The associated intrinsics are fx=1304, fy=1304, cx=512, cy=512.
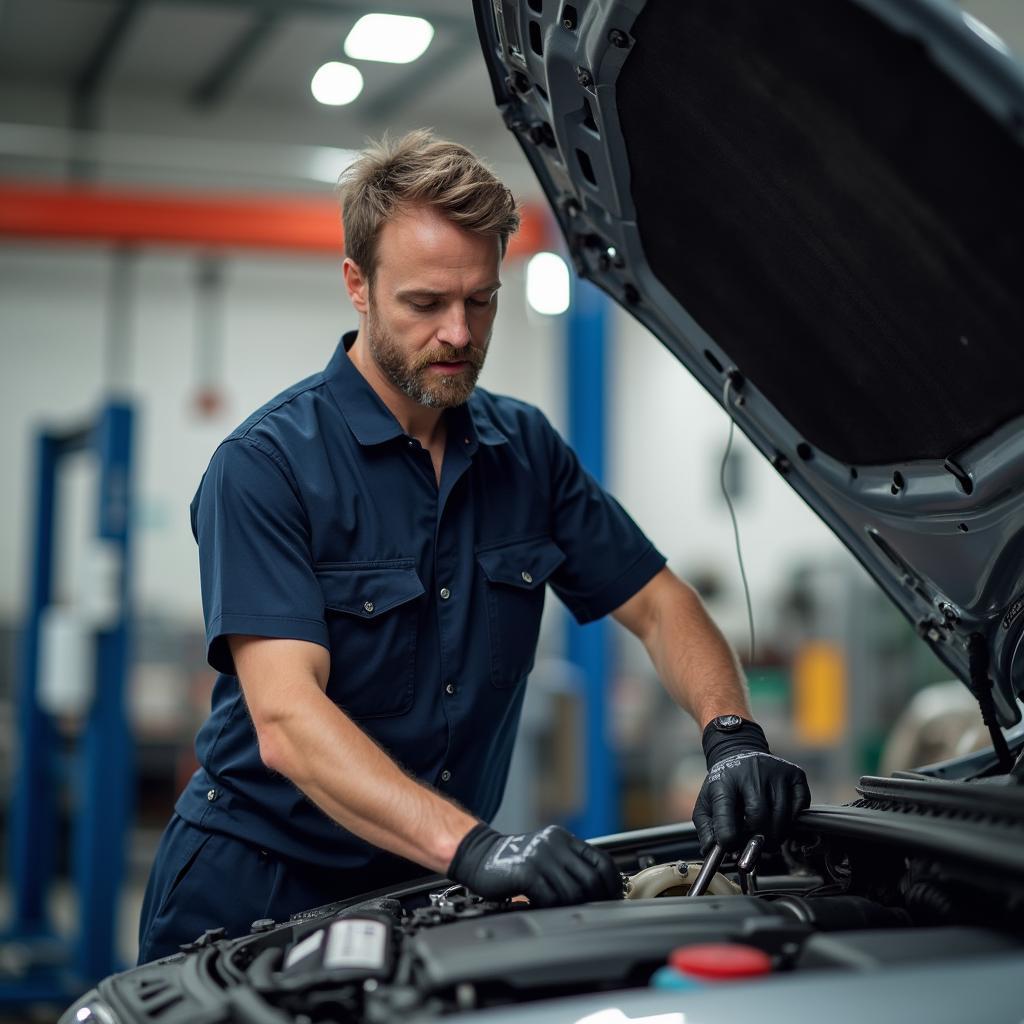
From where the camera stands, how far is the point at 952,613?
1.67 metres

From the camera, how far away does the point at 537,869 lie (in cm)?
132

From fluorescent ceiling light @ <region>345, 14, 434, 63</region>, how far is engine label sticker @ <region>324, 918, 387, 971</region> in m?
3.70

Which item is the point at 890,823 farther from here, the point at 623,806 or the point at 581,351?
the point at 623,806

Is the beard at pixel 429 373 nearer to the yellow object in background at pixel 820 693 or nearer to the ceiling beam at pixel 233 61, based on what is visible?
the yellow object in background at pixel 820 693

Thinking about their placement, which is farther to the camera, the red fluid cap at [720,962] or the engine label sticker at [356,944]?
the engine label sticker at [356,944]

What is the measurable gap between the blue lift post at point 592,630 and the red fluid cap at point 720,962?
12.9ft

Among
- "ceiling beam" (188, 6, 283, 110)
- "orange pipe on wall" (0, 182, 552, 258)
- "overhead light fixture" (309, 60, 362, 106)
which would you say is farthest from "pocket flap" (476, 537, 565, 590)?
"ceiling beam" (188, 6, 283, 110)

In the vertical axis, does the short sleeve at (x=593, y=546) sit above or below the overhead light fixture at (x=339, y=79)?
below

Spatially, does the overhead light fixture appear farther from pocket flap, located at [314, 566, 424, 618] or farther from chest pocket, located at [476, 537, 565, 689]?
pocket flap, located at [314, 566, 424, 618]

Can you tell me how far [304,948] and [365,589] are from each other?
1.99 ft

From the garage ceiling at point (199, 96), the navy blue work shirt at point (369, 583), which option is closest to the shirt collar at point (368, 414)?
the navy blue work shirt at point (369, 583)

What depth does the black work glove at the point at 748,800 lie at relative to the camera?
1.55 metres

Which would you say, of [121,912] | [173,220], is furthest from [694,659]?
[173,220]

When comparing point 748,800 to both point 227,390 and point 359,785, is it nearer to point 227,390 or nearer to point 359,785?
point 359,785
